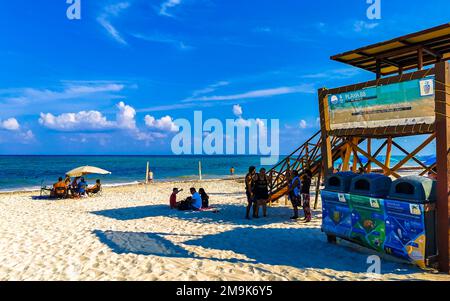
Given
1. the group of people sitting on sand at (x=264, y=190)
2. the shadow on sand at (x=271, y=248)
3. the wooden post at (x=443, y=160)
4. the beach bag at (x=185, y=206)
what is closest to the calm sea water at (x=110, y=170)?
the beach bag at (x=185, y=206)

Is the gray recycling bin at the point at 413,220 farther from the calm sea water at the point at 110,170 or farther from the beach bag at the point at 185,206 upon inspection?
the calm sea water at the point at 110,170

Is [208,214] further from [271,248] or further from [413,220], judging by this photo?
[413,220]

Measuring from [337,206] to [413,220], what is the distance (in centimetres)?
189

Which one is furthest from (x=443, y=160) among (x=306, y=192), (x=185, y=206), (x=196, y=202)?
(x=185, y=206)

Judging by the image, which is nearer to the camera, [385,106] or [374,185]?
[374,185]

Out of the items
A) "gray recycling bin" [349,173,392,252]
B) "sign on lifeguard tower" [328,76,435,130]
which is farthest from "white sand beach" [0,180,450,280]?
"sign on lifeguard tower" [328,76,435,130]

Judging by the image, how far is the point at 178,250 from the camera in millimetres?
7500

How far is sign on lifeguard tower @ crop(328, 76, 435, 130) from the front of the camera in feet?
20.5

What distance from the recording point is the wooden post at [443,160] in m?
5.64

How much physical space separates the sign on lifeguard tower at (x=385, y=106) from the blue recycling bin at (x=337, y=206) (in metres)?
1.37
